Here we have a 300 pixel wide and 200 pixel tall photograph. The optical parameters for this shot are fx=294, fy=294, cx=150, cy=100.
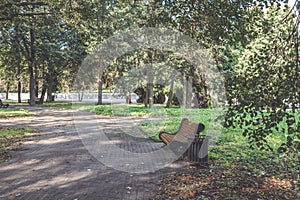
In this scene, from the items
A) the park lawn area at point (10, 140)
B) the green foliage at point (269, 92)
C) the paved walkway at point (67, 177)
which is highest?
the green foliage at point (269, 92)

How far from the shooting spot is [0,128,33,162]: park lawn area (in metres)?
7.28

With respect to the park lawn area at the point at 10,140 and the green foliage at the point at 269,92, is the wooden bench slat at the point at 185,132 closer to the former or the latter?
the green foliage at the point at 269,92

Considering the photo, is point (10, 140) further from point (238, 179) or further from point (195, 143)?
point (238, 179)

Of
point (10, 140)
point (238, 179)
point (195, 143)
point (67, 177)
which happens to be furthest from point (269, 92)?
point (10, 140)

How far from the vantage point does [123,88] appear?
31.3m

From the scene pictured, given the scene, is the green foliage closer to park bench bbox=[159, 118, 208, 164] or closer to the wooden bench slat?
park bench bbox=[159, 118, 208, 164]

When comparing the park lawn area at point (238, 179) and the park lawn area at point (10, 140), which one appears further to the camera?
the park lawn area at point (10, 140)

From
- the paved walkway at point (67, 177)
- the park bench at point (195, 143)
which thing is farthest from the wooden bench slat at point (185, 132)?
the paved walkway at point (67, 177)

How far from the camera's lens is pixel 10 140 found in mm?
9125

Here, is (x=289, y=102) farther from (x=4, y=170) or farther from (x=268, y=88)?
(x=4, y=170)

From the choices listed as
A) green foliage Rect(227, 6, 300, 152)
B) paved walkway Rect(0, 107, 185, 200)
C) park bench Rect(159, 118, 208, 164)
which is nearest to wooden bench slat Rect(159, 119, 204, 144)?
park bench Rect(159, 118, 208, 164)

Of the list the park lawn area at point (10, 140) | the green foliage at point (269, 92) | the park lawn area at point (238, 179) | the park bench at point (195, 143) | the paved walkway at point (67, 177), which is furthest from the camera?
the park lawn area at point (10, 140)

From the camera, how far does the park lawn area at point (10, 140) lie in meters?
7.28

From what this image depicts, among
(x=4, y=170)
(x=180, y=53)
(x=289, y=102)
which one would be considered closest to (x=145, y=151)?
(x=4, y=170)
